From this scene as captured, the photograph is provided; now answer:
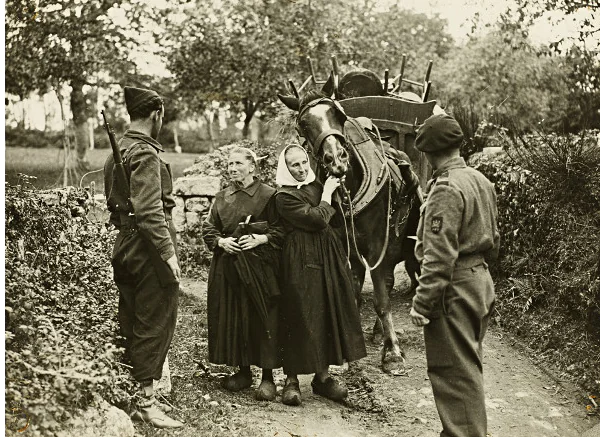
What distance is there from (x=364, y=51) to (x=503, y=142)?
30.5 feet

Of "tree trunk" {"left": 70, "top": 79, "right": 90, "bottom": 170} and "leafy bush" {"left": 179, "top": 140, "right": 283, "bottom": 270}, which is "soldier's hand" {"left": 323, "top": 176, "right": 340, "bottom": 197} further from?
"tree trunk" {"left": 70, "top": 79, "right": 90, "bottom": 170}

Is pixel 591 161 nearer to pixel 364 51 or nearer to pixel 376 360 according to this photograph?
pixel 376 360

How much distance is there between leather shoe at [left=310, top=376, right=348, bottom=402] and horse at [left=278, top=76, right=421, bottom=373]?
3.62 ft

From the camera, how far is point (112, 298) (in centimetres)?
550

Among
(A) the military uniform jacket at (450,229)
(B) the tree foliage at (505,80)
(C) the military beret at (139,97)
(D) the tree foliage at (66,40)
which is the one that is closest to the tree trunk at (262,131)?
(B) the tree foliage at (505,80)

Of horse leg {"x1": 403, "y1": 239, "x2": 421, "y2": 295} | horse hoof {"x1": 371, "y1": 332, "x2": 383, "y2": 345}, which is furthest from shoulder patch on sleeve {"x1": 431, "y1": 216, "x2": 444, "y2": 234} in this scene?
horse leg {"x1": 403, "y1": 239, "x2": 421, "y2": 295}

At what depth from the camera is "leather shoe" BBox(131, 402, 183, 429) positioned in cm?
444

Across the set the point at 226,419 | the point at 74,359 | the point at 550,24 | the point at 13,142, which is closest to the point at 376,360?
the point at 226,419

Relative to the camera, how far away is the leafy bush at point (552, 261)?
6391 mm

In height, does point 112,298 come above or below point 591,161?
below

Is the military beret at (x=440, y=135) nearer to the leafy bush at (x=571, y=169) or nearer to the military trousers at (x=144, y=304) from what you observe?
the military trousers at (x=144, y=304)

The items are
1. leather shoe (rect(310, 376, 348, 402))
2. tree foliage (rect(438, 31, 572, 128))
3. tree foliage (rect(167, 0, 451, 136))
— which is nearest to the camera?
leather shoe (rect(310, 376, 348, 402))

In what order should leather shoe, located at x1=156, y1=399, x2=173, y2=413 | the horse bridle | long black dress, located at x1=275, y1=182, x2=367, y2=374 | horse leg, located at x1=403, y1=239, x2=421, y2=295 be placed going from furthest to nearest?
horse leg, located at x1=403, y1=239, x2=421, y2=295 → the horse bridle → long black dress, located at x1=275, y1=182, x2=367, y2=374 → leather shoe, located at x1=156, y1=399, x2=173, y2=413

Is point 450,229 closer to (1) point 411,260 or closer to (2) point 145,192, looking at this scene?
(2) point 145,192
